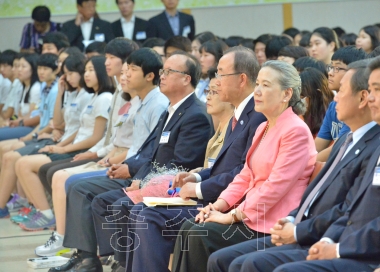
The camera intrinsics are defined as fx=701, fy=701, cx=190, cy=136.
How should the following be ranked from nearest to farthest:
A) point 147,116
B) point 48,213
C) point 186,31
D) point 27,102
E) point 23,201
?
point 147,116 < point 48,213 < point 23,201 < point 27,102 < point 186,31

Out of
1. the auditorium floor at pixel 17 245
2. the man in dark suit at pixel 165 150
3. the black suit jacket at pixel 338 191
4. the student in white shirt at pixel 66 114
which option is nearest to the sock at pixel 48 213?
the auditorium floor at pixel 17 245

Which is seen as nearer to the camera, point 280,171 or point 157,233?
point 280,171

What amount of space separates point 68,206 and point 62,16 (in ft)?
21.0

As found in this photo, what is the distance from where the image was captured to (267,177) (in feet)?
11.2

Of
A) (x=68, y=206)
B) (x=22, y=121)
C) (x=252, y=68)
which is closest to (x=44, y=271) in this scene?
(x=68, y=206)

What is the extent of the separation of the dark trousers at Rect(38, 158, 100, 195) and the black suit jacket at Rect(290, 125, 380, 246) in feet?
9.68

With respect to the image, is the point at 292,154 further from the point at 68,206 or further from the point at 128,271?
the point at 68,206

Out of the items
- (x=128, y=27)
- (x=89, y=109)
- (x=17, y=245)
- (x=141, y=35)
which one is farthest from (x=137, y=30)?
(x=17, y=245)

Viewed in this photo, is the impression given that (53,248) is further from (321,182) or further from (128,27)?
(128,27)

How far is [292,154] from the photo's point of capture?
3.23m

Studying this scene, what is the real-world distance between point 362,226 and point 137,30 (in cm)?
650

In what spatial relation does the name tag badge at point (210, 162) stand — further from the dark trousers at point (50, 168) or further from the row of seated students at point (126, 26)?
the row of seated students at point (126, 26)

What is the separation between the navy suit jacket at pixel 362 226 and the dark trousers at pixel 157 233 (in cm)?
115

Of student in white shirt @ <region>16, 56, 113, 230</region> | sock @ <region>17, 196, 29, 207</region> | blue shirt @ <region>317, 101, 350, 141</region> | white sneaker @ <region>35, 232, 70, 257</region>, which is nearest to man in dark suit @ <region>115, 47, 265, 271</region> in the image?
blue shirt @ <region>317, 101, 350, 141</region>
